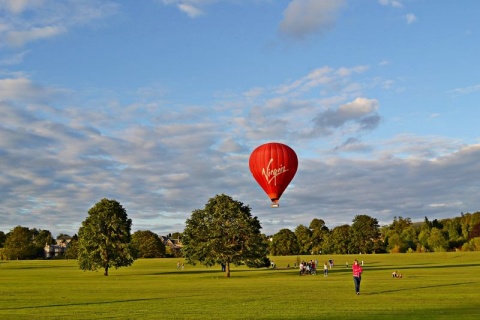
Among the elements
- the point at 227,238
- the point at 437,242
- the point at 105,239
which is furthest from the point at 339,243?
the point at 227,238

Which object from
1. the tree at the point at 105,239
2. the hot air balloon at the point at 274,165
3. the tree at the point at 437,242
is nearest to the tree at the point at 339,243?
the tree at the point at 437,242

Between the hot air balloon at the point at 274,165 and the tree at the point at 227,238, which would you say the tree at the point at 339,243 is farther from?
the hot air balloon at the point at 274,165

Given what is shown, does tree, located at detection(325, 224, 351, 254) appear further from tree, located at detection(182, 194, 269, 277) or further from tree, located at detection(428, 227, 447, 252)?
tree, located at detection(182, 194, 269, 277)

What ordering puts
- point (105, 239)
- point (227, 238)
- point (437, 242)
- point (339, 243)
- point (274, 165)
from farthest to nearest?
point (339, 243) < point (437, 242) < point (105, 239) < point (227, 238) < point (274, 165)

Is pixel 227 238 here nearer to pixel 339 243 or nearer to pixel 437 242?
pixel 339 243

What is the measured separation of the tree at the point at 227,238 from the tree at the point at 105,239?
11712mm

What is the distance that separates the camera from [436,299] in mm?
32594

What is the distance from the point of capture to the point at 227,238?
249 feet

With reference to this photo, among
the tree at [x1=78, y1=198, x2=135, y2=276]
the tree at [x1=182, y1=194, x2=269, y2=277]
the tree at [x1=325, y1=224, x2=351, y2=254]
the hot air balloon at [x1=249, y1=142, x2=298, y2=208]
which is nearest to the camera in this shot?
the hot air balloon at [x1=249, y1=142, x2=298, y2=208]

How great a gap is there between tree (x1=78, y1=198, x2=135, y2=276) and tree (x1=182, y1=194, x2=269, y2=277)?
11712mm

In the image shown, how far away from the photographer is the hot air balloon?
198 ft

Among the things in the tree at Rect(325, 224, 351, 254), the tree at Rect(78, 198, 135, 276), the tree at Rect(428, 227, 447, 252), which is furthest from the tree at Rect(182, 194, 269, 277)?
the tree at Rect(428, 227, 447, 252)

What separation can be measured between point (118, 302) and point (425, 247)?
177 metres

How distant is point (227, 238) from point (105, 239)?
21.5m
